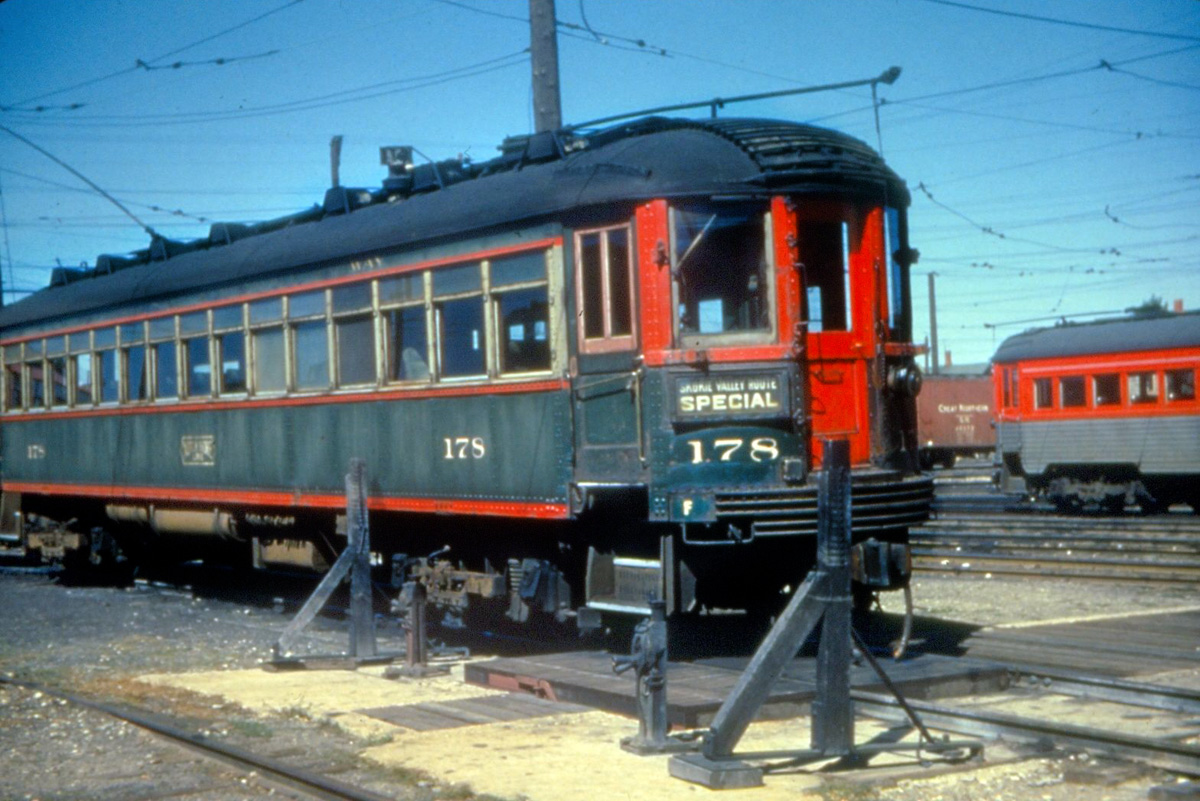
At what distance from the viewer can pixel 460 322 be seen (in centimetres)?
1165

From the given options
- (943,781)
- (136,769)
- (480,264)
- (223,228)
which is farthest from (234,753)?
(223,228)

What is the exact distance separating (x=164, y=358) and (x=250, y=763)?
9.45m

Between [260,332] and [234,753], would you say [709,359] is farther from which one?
[260,332]

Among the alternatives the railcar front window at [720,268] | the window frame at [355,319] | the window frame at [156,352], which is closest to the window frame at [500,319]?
the railcar front window at [720,268]

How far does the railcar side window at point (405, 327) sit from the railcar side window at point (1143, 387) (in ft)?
57.5

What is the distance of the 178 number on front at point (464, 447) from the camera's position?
→ 11484mm

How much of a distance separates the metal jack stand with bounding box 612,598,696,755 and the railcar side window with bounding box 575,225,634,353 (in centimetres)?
280

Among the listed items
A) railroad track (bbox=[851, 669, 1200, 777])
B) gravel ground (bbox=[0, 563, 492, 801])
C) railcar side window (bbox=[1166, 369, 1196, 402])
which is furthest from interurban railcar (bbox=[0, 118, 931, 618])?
railcar side window (bbox=[1166, 369, 1196, 402])

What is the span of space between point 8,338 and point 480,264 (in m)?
11.5

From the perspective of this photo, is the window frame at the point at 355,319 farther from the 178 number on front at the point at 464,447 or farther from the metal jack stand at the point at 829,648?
the metal jack stand at the point at 829,648

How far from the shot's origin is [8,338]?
66.6ft

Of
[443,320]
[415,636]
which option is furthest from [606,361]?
[415,636]

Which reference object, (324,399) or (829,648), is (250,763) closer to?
(829,648)

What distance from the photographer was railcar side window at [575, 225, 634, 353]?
10.2m
